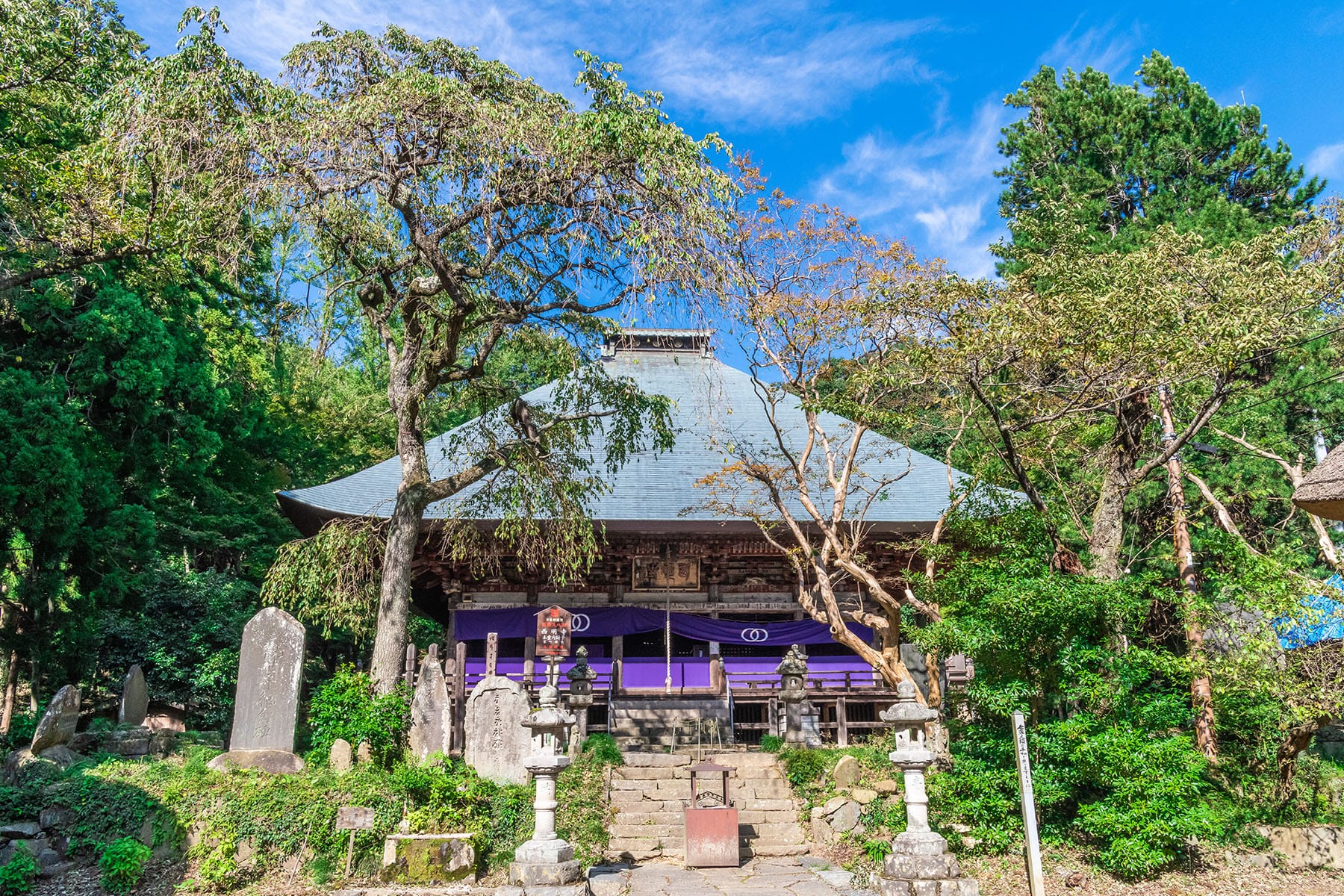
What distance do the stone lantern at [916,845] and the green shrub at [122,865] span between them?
20.8 feet

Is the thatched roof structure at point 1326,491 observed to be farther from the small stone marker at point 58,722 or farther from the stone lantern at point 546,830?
the small stone marker at point 58,722

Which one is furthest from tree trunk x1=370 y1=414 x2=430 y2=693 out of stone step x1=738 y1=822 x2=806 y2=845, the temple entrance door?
the temple entrance door

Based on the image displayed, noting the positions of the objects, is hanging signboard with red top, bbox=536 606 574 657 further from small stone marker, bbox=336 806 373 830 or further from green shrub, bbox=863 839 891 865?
green shrub, bbox=863 839 891 865

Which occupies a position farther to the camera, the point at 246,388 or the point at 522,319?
the point at 246,388

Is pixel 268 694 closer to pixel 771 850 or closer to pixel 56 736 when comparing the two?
pixel 56 736

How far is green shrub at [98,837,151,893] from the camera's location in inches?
275

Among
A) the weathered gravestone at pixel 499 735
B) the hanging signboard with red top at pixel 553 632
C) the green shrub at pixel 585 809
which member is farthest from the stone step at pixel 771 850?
the hanging signboard with red top at pixel 553 632

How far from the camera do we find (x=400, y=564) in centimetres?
951

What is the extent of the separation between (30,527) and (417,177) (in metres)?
6.87

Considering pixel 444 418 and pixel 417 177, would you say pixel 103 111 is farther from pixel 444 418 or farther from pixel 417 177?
pixel 444 418

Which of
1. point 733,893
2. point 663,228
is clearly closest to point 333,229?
point 663,228

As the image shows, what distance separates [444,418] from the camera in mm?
23719

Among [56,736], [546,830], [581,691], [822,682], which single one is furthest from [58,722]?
[822,682]

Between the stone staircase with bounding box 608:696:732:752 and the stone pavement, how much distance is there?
3.50 meters
